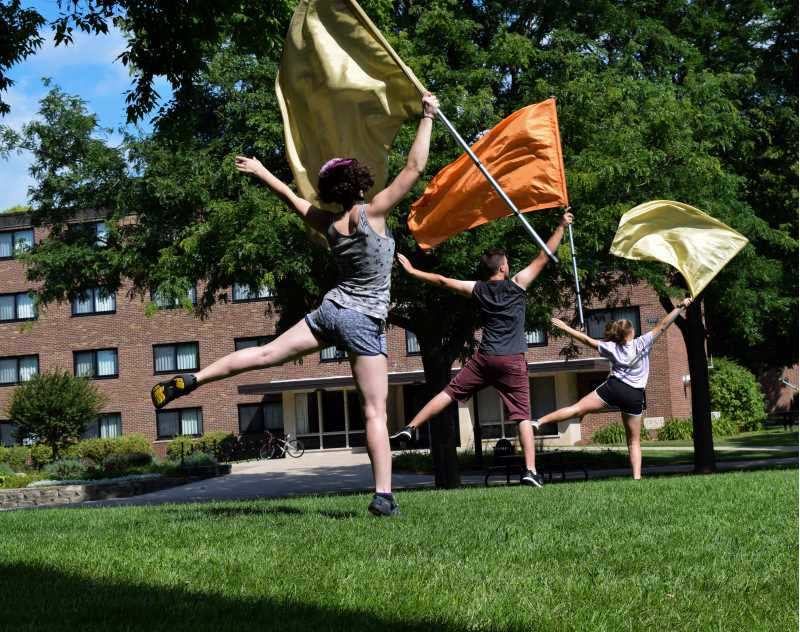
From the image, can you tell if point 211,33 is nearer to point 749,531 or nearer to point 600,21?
point 749,531

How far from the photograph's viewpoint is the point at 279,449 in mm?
46094

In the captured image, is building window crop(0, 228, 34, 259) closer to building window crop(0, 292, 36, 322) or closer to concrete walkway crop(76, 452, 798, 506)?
building window crop(0, 292, 36, 322)

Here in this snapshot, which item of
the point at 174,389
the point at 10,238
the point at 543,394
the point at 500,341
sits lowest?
the point at 174,389

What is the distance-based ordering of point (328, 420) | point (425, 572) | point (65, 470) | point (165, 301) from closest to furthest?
point (425, 572) < point (165, 301) < point (65, 470) < point (328, 420)

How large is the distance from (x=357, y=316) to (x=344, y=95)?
2.51 meters

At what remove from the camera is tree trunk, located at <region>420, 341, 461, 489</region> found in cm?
2188

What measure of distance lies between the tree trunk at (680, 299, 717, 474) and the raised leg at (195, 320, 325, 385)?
60.8 feet

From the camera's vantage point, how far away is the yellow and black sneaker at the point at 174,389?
6.85 m

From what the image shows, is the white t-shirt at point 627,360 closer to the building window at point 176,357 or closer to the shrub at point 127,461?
the shrub at point 127,461

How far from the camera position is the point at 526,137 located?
10438mm

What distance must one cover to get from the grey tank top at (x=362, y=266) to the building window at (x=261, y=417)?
44.4 m

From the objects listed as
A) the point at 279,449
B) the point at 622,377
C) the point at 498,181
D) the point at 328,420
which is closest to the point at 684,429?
the point at 328,420

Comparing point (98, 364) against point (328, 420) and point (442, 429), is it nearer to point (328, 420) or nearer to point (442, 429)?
point (328, 420)

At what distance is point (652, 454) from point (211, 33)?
91.5 feet
